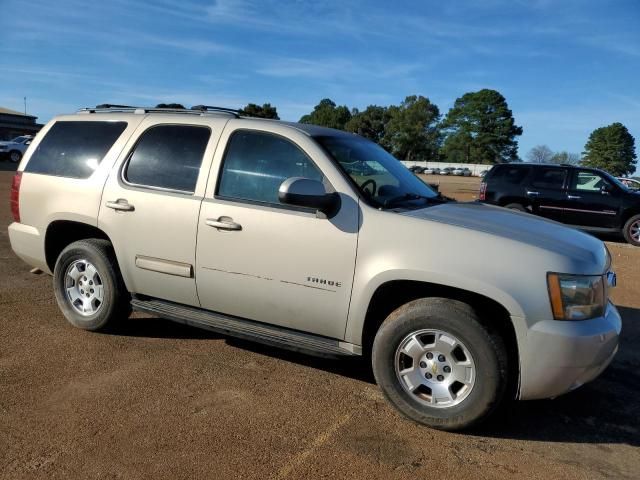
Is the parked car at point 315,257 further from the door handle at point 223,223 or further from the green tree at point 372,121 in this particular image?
the green tree at point 372,121

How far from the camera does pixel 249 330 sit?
3.94 m

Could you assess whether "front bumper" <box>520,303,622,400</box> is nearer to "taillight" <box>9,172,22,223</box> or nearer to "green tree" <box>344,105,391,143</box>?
"taillight" <box>9,172,22,223</box>

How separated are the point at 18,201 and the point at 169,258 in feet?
6.25

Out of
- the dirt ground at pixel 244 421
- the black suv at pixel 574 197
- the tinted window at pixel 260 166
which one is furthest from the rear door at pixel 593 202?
the tinted window at pixel 260 166

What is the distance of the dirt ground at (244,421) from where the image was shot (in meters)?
2.92

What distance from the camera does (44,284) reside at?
6188mm

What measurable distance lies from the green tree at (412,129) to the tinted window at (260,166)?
9667cm

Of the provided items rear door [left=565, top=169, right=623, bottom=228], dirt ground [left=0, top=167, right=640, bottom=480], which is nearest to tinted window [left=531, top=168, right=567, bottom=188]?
rear door [left=565, top=169, right=623, bottom=228]

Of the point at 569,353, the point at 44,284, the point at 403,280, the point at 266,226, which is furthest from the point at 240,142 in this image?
the point at 44,284

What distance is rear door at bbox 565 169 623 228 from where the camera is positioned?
12203 mm

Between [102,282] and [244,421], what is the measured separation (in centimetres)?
199

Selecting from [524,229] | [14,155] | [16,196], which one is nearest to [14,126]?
[14,155]

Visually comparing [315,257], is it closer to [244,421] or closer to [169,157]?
[244,421]

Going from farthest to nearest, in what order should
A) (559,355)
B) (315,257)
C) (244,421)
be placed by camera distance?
(315,257), (244,421), (559,355)
